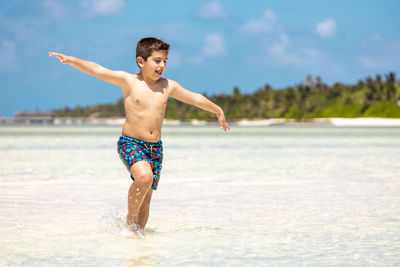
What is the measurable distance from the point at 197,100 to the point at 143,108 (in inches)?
19.0

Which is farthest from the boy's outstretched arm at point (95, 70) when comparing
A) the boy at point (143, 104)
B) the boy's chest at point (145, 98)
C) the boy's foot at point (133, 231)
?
the boy's foot at point (133, 231)

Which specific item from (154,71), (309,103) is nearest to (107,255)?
(154,71)

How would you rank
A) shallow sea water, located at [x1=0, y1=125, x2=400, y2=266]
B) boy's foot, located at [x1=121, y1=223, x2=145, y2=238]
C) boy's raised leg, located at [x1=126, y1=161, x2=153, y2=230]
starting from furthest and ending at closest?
boy's foot, located at [x1=121, y1=223, x2=145, y2=238], boy's raised leg, located at [x1=126, y1=161, x2=153, y2=230], shallow sea water, located at [x1=0, y1=125, x2=400, y2=266]

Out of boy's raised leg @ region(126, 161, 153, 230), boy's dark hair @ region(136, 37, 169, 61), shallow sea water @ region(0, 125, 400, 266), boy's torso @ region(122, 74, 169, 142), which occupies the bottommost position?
shallow sea water @ region(0, 125, 400, 266)

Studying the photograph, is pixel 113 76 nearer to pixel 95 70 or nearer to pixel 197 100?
pixel 95 70

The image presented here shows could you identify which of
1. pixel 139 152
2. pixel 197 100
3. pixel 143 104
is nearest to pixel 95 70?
pixel 143 104

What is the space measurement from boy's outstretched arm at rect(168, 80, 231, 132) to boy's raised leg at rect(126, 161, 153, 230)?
74 centimetres

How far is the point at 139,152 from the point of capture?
557 centimetres

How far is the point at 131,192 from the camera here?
5684mm

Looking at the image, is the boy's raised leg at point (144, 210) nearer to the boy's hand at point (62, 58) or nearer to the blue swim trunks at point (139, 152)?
the blue swim trunks at point (139, 152)

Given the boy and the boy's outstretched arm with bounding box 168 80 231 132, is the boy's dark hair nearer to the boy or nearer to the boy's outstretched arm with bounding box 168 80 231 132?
the boy

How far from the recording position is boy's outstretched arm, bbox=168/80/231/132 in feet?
19.0

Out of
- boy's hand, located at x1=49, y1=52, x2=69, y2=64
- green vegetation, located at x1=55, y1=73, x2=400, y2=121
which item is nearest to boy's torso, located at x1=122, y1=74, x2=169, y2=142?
boy's hand, located at x1=49, y1=52, x2=69, y2=64

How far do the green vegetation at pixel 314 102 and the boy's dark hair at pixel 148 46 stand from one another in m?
93.8
